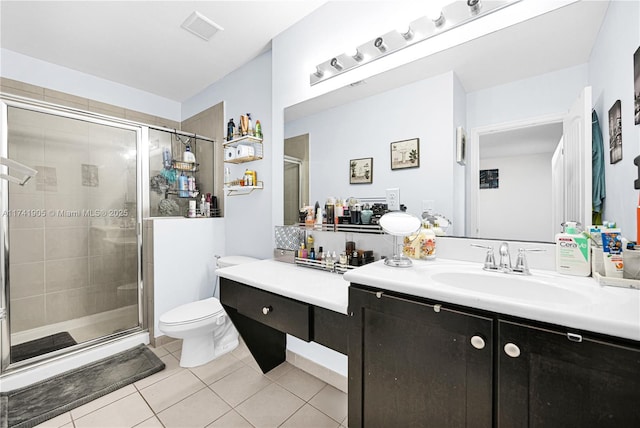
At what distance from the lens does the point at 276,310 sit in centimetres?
127

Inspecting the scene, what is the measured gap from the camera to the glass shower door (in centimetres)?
203

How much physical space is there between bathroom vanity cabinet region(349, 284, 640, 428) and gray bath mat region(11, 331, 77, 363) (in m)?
2.33

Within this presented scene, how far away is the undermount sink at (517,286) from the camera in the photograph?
85 centimetres

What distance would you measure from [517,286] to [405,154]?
0.78 m

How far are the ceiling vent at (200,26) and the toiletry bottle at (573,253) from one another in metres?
2.43

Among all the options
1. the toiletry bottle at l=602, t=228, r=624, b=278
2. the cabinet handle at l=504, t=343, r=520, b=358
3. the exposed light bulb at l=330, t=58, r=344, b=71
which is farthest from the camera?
the exposed light bulb at l=330, t=58, r=344, b=71

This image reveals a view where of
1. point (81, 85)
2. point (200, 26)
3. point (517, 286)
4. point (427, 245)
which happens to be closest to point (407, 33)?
point (427, 245)

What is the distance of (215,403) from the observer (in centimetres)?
158

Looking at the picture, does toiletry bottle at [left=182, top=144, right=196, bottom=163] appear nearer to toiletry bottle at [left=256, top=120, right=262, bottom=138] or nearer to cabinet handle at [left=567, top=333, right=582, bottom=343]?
toiletry bottle at [left=256, top=120, right=262, bottom=138]

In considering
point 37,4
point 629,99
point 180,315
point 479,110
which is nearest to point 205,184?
point 180,315

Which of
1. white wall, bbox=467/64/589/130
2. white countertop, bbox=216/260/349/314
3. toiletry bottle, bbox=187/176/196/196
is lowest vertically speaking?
white countertop, bbox=216/260/349/314

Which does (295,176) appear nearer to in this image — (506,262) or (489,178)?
(489,178)

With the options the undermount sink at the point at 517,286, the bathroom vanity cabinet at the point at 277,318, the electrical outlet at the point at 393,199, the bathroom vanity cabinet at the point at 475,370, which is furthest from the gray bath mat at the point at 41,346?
the undermount sink at the point at 517,286

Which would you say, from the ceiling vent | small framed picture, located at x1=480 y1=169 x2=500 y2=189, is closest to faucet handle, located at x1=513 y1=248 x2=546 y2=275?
small framed picture, located at x1=480 y1=169 x2=500 y2=189
